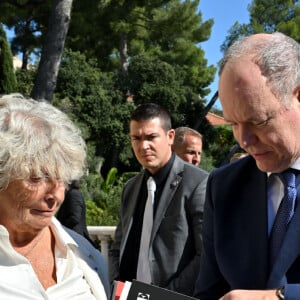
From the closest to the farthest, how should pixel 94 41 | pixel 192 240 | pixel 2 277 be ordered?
pixel 2 277, pixel 192 240, pixel 94 41

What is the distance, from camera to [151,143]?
3.73 meters

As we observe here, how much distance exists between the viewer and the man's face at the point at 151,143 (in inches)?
144

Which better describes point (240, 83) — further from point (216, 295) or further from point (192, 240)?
point (192, 240)

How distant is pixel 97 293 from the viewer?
2.15m

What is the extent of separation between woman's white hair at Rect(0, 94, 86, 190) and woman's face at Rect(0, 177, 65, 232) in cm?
3

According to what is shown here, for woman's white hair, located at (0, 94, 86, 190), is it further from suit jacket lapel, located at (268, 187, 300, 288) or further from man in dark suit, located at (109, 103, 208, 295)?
man in dark suit, located at (109, 103, 208, 295)

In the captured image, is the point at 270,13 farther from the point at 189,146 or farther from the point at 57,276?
the point at 57,276

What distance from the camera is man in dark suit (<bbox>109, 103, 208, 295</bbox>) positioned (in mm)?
3260

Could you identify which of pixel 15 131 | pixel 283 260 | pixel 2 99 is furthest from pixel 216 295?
pixel 2 99

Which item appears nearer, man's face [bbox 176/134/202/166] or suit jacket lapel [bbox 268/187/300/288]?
suit jacket lapel [bbox 268/187/300/288]

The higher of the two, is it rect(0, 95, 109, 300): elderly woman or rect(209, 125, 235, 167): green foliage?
rect(209, 125, 235, 167): green foliage

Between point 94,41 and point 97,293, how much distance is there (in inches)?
938

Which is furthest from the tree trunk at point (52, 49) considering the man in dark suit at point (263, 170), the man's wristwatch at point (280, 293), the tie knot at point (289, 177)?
the man's wristwatch at point (280, 293)

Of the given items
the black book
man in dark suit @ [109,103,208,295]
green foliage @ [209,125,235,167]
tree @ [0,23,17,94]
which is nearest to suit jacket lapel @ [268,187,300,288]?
the black book
